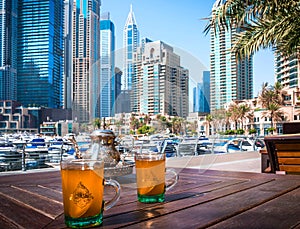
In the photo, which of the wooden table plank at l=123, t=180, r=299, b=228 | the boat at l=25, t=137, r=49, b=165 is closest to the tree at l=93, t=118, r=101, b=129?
the wooden table plank at l=123, t=180, r=299, b=228

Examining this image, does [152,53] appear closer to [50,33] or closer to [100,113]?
[100,113]

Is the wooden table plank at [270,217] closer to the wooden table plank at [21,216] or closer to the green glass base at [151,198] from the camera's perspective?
the green glass base at [151,198]

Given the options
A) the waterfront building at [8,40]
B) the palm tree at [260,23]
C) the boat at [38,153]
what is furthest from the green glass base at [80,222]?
the waterfront building at [8,40]

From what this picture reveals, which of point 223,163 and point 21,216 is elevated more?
point 21,216

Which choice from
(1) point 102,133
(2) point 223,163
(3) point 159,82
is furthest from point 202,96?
(2) point 223,163

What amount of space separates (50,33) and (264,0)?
5070 cm

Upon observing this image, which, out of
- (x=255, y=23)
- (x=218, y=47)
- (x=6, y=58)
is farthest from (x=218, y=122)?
(x=6, y=58)

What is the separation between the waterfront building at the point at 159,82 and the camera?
97 cm

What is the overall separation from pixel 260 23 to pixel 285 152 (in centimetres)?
381

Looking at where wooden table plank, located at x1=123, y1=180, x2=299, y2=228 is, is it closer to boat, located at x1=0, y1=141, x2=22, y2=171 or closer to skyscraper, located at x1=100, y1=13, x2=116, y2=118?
skyscraper, located at x1=100, y1=13, x2=116, y2=118

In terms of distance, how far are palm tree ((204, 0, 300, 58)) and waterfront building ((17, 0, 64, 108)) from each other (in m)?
48.6

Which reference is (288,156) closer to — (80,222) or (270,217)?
(270,217)

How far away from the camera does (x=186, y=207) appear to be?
73 cm

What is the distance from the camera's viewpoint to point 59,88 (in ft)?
189
